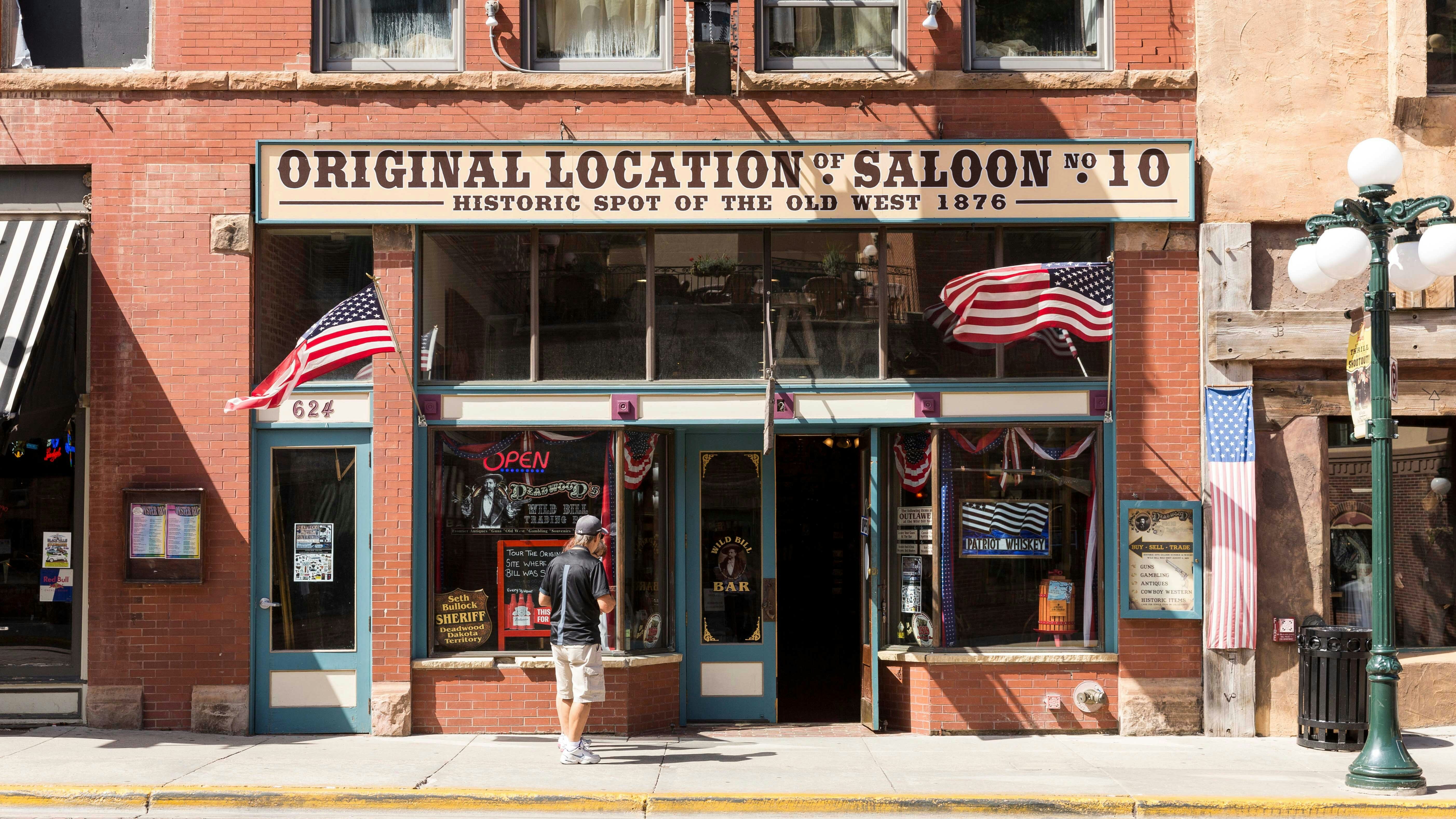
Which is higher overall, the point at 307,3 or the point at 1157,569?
the point at 307,3

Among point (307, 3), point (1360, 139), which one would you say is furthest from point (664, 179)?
point (1360, 139)

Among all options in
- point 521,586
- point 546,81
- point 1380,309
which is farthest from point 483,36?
point 1380,309

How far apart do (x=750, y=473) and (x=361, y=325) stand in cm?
367

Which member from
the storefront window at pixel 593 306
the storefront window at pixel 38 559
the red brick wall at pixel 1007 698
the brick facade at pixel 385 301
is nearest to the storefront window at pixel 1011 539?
the red brick wall at pixel 1007 698

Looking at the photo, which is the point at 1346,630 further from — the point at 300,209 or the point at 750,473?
the point at 300,209

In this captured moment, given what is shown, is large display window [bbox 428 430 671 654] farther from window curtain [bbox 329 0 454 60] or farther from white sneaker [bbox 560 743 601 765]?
window curtain [bbox 329 0 454 60]

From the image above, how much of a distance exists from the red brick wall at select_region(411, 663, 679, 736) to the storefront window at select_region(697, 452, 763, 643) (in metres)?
1.06

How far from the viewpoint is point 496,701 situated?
35.1 feet

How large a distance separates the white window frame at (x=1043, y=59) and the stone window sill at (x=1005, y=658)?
5202 mm

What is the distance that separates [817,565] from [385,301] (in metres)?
5.14

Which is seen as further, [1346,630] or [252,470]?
[252,470]

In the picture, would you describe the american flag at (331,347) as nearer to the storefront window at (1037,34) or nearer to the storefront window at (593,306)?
the storefront window at (593,306)

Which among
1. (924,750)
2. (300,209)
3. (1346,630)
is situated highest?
(300,209)

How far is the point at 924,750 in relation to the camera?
33.0 ft
